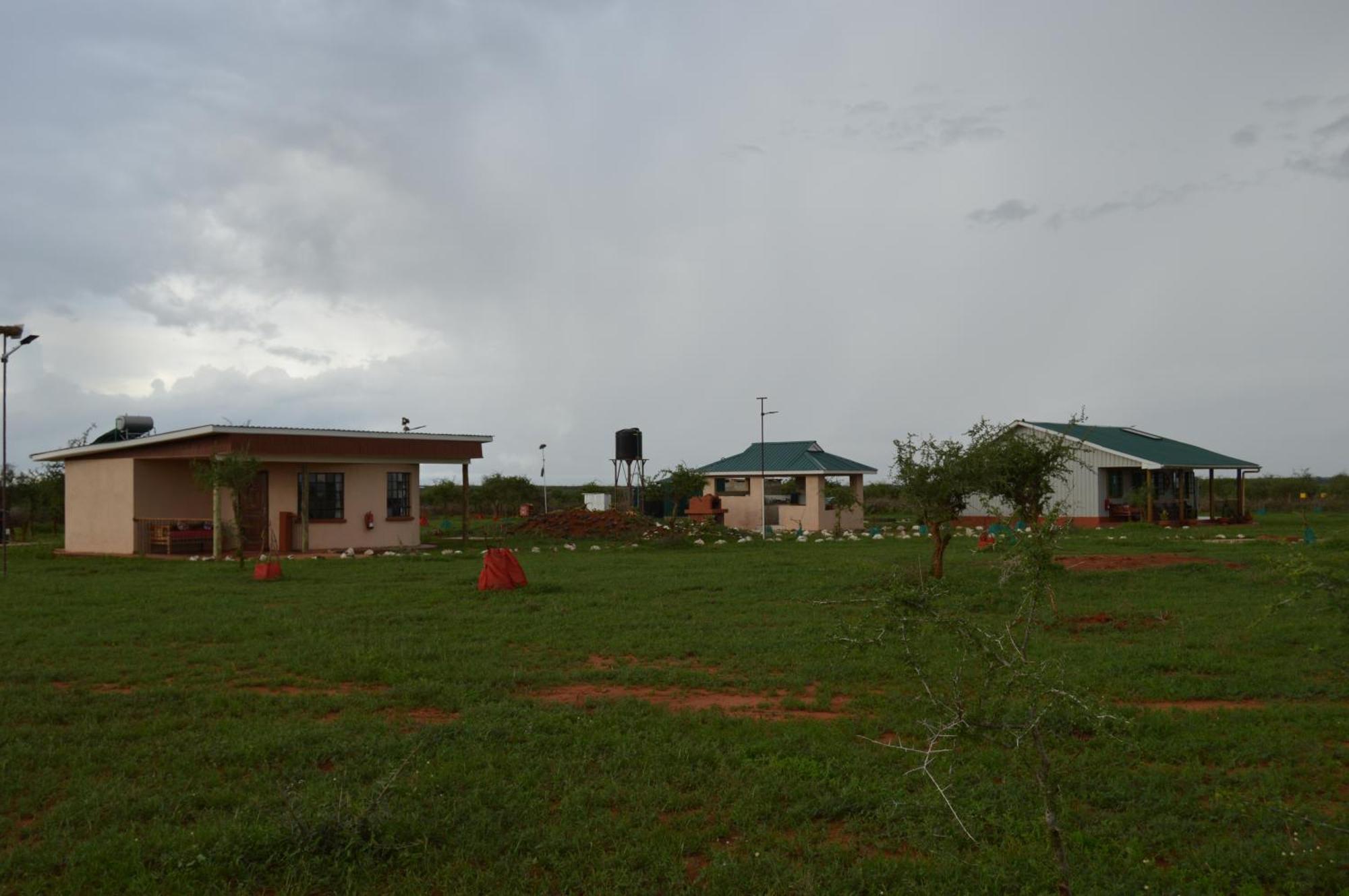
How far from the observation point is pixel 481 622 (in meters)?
12.0

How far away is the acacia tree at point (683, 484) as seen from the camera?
38.9 m

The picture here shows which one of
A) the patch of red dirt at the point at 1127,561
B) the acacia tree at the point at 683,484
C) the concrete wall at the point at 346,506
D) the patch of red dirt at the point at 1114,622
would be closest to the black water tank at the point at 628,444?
the acacia tree at the point at 683,484

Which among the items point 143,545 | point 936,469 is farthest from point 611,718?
point 143,545

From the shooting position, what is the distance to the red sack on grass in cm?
1485

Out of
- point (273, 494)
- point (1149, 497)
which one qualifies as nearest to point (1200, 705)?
point (273, 494)

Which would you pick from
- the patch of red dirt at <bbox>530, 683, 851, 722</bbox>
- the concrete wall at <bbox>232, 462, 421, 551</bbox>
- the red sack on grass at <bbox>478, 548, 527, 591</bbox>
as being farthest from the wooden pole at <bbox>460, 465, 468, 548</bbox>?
the patch of red dirt at <bbox>530, 683, 851, 722</bbox>

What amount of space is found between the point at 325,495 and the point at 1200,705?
2158cm

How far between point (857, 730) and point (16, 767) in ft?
18.2

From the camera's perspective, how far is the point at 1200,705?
7852 mm

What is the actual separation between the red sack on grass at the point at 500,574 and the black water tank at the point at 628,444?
75.7 ft

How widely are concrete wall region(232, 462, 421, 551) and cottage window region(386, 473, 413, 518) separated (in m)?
0.24

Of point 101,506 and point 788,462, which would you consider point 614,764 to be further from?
point 788,462

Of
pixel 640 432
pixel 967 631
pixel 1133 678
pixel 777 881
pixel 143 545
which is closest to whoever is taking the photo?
pixel 967 631

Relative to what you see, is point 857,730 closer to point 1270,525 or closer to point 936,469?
point 936,469
